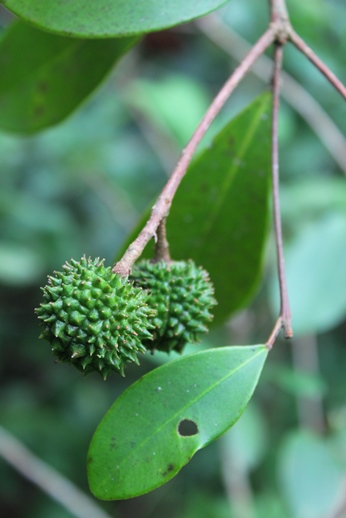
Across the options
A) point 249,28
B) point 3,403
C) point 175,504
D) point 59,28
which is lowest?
point 175,504

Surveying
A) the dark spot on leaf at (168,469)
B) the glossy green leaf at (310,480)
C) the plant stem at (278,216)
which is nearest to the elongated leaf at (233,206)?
the plant stem at (278,216)

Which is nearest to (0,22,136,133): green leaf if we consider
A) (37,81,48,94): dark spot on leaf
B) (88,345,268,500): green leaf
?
(37,81,48,94): dark spot on leaf

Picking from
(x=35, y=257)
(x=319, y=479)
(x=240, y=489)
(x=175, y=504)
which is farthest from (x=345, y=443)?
(x=35, y=257)

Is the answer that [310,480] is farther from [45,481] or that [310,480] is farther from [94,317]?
[94,317]

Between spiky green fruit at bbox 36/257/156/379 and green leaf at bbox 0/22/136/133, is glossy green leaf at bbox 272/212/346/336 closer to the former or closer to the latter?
green leaf at bbox 0/22/136/133

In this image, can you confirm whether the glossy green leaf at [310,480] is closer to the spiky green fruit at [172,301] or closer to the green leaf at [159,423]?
the spiky green fruit at [172,301]

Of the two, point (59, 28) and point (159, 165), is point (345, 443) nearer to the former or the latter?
point (159, 165)

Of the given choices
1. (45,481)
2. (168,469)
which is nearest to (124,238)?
(45,481)

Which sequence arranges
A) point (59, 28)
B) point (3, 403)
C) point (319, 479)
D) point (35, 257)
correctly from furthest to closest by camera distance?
point (3, 403)
point (35, 257)
point (319, 479)
point (59, 28)
